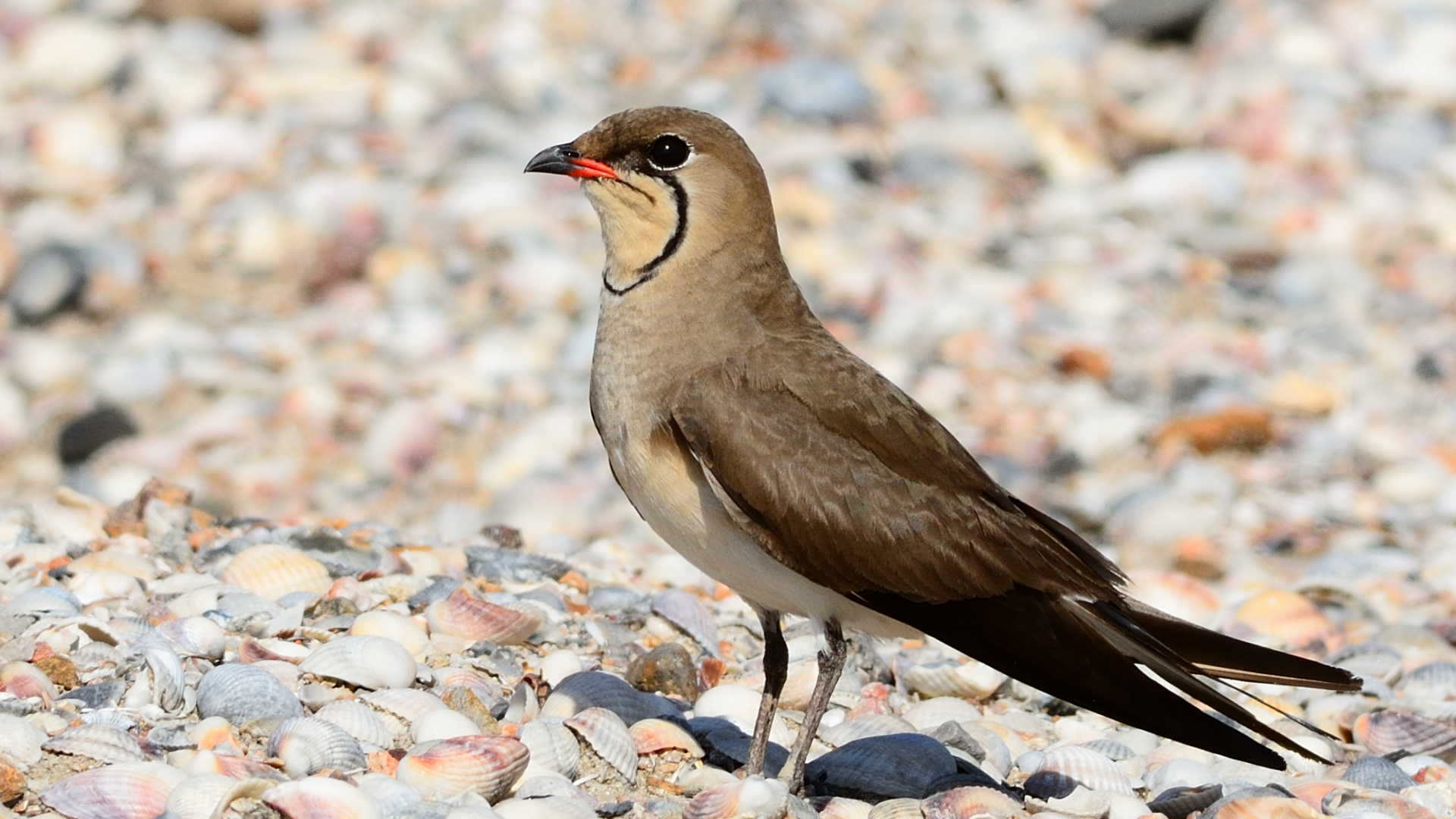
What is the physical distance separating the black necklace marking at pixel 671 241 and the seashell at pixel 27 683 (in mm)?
1697

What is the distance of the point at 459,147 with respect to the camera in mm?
11211

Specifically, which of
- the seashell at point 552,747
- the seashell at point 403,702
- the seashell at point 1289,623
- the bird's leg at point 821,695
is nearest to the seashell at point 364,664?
the seashell at point 403,702

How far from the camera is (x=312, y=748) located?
4.17m

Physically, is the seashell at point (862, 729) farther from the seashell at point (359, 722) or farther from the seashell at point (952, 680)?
the seashell at point (359, 722)

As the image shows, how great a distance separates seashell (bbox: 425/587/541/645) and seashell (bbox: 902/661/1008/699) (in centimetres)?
121

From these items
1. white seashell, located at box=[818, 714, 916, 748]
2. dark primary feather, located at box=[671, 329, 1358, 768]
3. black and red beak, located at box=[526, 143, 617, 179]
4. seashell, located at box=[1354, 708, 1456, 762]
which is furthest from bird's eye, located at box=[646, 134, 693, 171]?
seashell, located at box=[1354, 708, 1456, 762]

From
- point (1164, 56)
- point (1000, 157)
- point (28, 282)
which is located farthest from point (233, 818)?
point (1164, 56)

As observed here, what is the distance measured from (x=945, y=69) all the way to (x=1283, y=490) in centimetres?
522

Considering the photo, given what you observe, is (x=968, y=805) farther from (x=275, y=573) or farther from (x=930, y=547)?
(x=275, y=573)

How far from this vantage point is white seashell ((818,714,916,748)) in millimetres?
4941

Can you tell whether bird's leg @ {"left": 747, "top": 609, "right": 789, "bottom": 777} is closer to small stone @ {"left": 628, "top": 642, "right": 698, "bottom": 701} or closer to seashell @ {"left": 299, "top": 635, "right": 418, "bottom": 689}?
small stone @ {"left": 628, "top": 642, "right": 698, "bottom": 701}

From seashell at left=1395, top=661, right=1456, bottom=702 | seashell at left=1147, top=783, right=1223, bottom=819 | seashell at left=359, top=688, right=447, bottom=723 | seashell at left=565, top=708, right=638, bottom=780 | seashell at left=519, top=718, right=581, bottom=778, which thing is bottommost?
seashell at left=359, top=688, right=447, bottom=723

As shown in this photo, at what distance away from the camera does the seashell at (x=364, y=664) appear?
15.2ft

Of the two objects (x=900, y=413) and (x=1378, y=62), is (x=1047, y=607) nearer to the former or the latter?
(x=900, y=413)
